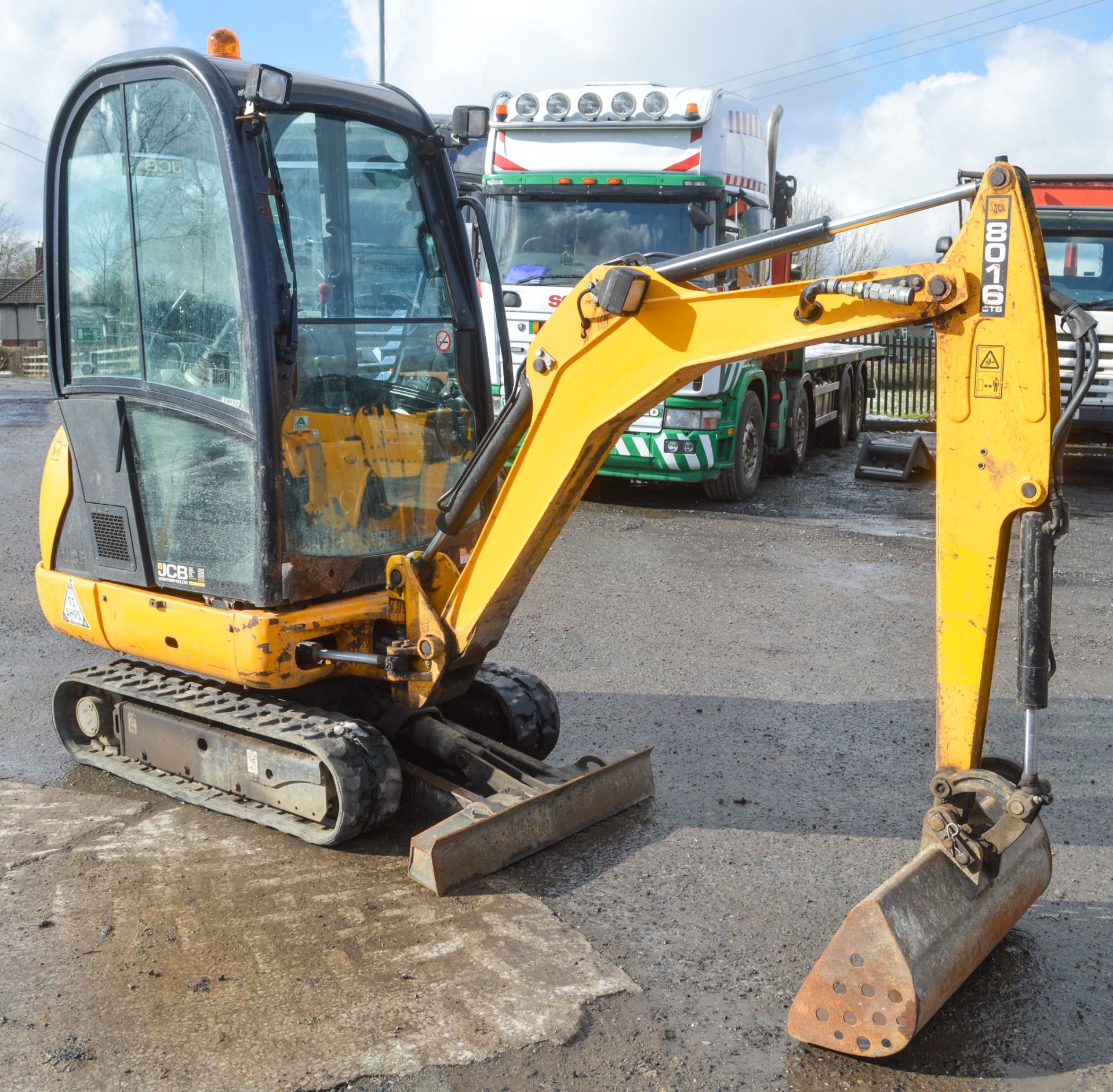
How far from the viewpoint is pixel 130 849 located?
4336 millimetres

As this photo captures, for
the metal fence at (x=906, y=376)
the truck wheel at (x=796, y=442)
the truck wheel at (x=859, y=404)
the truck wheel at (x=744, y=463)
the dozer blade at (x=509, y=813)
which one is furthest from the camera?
the metal fence at (x=906, y=376)

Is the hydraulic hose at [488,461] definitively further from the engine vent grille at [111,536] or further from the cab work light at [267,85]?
the engine vent grille at [111,536]

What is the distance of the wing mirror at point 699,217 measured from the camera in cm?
1038

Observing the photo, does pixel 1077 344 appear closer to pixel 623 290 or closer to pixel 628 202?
pixel 623 290

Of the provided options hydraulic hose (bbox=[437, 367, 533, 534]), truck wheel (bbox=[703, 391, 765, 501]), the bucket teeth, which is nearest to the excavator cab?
hydraulic hose (bbox=[437, 367, 533, 534])

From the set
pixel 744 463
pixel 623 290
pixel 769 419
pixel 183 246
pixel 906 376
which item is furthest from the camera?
pixel 906 376

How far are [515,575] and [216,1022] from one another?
67.1 inches

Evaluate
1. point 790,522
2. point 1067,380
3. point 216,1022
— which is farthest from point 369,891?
point 1067,380

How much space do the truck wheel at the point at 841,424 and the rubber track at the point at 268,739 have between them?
42.9ft

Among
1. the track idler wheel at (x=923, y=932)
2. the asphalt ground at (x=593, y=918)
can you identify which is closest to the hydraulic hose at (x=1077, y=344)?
the track idler wheel at (x=923, y=932)

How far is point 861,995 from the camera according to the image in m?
3.12

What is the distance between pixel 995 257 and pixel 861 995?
76.9 inches

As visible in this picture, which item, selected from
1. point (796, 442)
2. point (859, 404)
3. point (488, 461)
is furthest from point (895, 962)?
point (859, 404)

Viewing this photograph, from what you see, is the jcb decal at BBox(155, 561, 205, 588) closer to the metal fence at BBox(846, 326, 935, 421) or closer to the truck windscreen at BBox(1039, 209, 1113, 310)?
the truck windscreen at BBox(1039, 209, 1113, 310)
